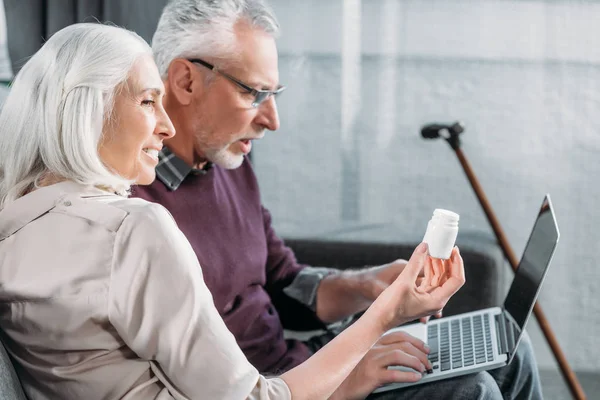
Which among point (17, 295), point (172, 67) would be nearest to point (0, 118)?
point (17, 295)

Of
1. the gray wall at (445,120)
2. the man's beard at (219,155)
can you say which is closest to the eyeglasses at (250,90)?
the man's beard at (219,155)

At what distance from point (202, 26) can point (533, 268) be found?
848 mm

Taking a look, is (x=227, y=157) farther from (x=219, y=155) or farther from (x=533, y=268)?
(x=533, y=268)

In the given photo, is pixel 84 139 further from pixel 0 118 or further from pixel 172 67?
pixel 172 67

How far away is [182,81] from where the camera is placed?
1629mm

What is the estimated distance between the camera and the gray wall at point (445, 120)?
264cm

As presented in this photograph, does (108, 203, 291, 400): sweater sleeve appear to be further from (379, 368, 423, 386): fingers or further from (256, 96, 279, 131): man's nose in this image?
(256, 96, 279, 131): man's nose

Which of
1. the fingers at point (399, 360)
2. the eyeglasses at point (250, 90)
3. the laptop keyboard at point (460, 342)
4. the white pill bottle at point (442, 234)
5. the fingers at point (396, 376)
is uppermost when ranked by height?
the eyeglasses at point (250, 90)

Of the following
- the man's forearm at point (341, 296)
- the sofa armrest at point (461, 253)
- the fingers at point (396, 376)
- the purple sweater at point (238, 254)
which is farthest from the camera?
the sofa armrest at point (461, 253)

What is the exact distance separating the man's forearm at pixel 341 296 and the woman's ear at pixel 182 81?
51cm

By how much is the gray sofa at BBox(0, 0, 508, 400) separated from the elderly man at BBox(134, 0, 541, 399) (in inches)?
12.2

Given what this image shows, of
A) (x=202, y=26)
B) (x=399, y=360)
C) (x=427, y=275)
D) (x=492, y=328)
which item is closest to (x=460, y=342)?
(x=492, y=328)

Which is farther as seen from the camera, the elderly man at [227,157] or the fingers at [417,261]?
the elderly man at [227,157]

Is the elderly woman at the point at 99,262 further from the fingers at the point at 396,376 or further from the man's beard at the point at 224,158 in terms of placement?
the man's beard at the point at 224,158
